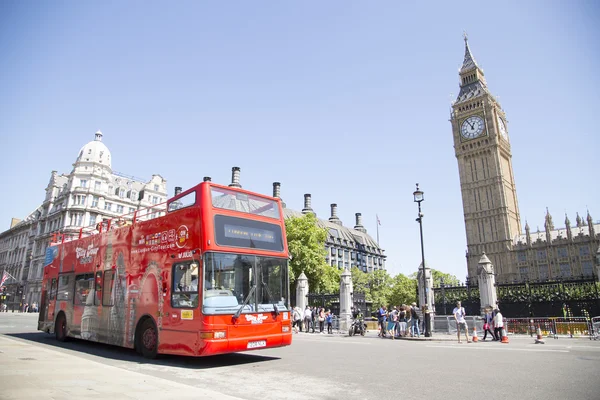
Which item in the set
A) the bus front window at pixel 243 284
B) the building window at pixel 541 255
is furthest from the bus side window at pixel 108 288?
the building window at pixel 541 255

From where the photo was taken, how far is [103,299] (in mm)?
11406

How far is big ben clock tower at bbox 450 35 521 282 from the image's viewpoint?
73812 millimetres

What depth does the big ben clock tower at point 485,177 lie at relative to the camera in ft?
242

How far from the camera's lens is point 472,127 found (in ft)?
257

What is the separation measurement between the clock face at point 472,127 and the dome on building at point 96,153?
229ft

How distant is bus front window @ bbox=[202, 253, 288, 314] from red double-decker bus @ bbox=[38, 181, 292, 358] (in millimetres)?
22

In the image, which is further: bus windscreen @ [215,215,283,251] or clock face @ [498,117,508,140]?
clock face @ [498,117,508,140]

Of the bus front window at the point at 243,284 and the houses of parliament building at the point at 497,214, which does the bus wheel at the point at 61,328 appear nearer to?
the bus front window at the point at 243,284

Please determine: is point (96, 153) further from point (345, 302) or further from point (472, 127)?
point (472, 127)

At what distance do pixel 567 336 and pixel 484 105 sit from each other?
70.6m


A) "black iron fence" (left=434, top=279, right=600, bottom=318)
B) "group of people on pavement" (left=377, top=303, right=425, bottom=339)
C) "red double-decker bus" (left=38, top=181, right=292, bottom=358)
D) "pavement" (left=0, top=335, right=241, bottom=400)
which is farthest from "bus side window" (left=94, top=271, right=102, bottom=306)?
"black iron fence" (left=434, top=279, right=600, bottom=318)

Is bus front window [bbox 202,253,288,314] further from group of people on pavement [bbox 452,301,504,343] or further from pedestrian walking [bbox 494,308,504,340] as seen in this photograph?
pedestrian walking [bbox 494,308,504,340]

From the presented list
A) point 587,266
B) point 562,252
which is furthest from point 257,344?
point 587,266

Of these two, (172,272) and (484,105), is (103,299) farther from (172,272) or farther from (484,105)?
(484,105)
